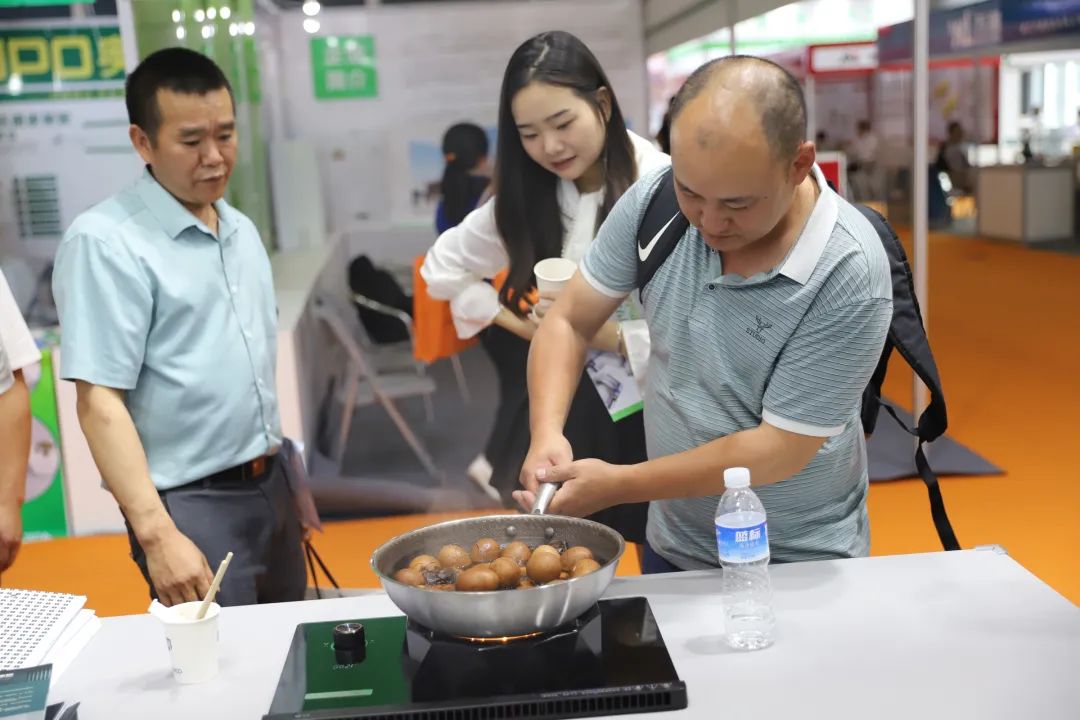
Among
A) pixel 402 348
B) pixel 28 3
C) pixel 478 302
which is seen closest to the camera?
pixel 478 302

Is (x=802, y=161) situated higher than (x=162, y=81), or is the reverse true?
(x=162, y=81)

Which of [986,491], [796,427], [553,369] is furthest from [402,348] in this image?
[796,427]

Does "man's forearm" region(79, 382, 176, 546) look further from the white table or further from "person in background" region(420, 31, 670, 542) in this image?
"person in background" region(420, 31, 670, 542)

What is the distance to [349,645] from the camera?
1581 mm

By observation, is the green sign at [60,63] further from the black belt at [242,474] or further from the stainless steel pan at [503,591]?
the stainless steel pan at [503,591]

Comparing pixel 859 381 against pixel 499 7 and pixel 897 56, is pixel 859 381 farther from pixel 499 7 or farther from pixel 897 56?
pixel 897 56

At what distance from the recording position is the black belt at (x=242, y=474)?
2342mm

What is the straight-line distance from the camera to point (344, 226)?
454 cm

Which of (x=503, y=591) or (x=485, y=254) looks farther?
(x=485, y=254)

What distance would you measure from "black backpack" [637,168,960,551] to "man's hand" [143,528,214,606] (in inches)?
37.6

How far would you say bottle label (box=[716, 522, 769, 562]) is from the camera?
1577 millimetres

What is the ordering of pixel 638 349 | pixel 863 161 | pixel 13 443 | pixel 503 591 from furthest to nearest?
pixel 863 161
pixel 638 349
pixel 13 443
pixel 503 591

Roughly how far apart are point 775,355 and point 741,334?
0.20 ft

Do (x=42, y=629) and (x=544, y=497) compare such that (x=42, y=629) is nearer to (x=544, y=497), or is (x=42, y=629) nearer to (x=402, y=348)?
(x=544, y=497)
